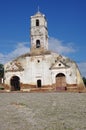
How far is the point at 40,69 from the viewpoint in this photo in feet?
135

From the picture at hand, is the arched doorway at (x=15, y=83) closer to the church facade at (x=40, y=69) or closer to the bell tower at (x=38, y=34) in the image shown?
the church facade at (x=40, y=69)

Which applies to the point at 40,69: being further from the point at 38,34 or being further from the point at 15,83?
the point at 38,34

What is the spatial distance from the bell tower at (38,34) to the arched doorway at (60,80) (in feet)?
13.9

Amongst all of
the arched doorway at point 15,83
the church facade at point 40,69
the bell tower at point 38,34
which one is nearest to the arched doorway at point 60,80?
the church facade at point 40,69

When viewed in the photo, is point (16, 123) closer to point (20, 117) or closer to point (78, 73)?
point (20, 117)

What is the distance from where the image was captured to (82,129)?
388 inches

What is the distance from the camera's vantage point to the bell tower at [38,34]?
137ft

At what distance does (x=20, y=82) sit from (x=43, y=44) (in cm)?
618

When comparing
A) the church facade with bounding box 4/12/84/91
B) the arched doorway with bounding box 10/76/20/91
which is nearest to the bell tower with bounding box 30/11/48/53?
the church facade with bounding box 4/12/84/91

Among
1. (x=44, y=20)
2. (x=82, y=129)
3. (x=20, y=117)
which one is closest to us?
(x=82, y=129)

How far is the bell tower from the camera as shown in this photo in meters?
41.7

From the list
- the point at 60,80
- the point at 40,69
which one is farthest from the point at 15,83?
the point at 60,80

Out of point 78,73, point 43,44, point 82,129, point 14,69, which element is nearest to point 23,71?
point 14,69

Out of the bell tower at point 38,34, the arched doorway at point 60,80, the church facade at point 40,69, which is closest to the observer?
the church facade at point 40,69
